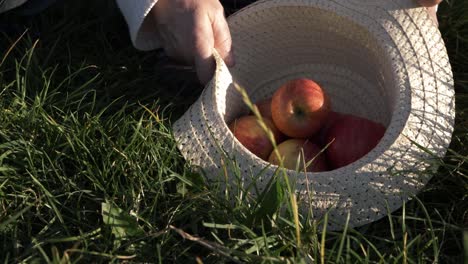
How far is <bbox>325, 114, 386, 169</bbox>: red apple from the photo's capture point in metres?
1.61

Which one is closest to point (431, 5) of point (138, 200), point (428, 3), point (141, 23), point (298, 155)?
point (428, 3)

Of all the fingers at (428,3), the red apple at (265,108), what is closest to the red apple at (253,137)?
the red apple at (265,108)

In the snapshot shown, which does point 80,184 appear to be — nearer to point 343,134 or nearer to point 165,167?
point 165,167

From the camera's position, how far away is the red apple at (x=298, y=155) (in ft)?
5.26

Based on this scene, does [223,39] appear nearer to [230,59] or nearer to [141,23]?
[230,59]

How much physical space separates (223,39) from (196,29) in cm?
11

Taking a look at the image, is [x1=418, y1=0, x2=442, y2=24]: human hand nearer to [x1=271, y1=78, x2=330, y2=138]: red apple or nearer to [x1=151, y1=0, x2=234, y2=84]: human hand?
[x1=271, y1=78, x2=330, y2=138]: red apple

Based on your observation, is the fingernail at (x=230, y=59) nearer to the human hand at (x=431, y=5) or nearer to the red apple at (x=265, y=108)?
the red apple at (x=265, y=108)

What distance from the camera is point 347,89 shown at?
1.90m

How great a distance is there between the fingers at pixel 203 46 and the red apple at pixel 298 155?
235mm

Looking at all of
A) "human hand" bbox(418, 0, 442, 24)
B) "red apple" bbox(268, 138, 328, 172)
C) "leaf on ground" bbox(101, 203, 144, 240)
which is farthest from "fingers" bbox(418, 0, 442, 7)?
"leaf on ground" bbox(101, 203, 144, 240)

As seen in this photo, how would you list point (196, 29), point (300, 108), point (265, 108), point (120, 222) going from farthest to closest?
1. point (265, 108)
2. point (300, 108)
3. point (196, 29)
4. point (120, 222)

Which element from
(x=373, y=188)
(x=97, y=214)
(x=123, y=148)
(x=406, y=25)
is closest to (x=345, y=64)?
(x=406, y=25)

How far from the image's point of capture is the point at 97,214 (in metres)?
1.46
